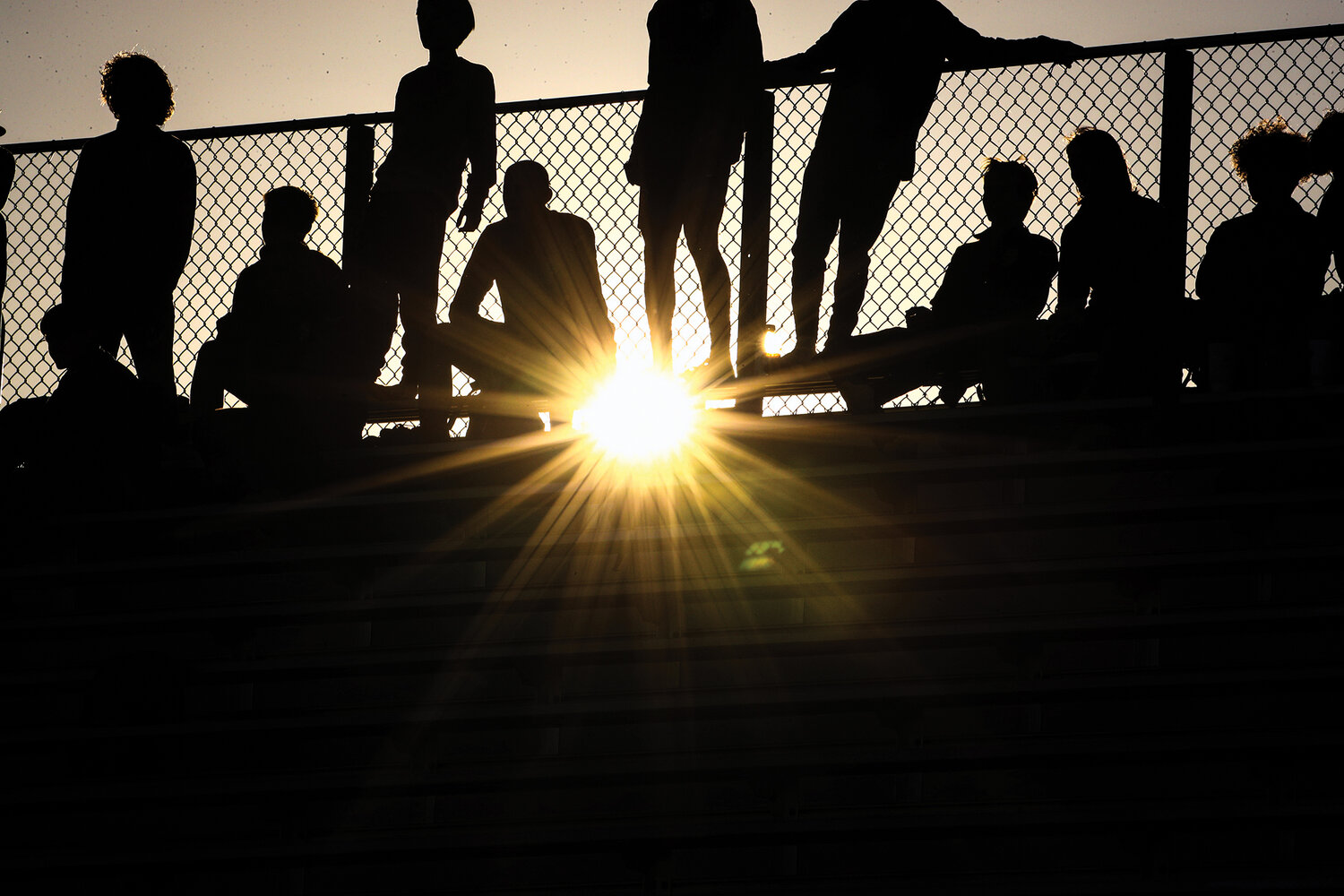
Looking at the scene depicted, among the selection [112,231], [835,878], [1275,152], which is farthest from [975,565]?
[112,231]

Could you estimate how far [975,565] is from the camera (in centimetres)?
442

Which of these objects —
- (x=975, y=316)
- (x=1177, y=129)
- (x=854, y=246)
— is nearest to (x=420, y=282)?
(x=854, y=246)

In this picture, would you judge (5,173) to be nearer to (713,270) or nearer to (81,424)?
(81,424)

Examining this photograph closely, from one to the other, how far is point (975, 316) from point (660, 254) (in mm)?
1154

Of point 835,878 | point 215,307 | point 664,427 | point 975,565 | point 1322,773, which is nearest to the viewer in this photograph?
point 835,878

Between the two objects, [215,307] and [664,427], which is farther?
[215,307]

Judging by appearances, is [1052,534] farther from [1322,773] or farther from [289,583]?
[289,583]

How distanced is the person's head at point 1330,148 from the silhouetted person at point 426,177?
9.60 feet

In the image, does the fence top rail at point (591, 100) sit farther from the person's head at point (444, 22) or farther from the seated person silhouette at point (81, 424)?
the seated person silhouette at point (81, 424)

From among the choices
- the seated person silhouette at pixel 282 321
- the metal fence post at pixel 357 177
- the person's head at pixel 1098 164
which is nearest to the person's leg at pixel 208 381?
the seated person silhouette at pixel 282 321

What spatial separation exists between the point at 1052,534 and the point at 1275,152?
1557 millimetres

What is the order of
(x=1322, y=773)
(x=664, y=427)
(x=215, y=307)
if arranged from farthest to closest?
1. (x=215, y=307)
2. (x=664, y=427)
3. (x=1322, y=773)

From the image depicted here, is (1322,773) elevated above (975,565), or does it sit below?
below

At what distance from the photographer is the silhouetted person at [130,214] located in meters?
5.45
